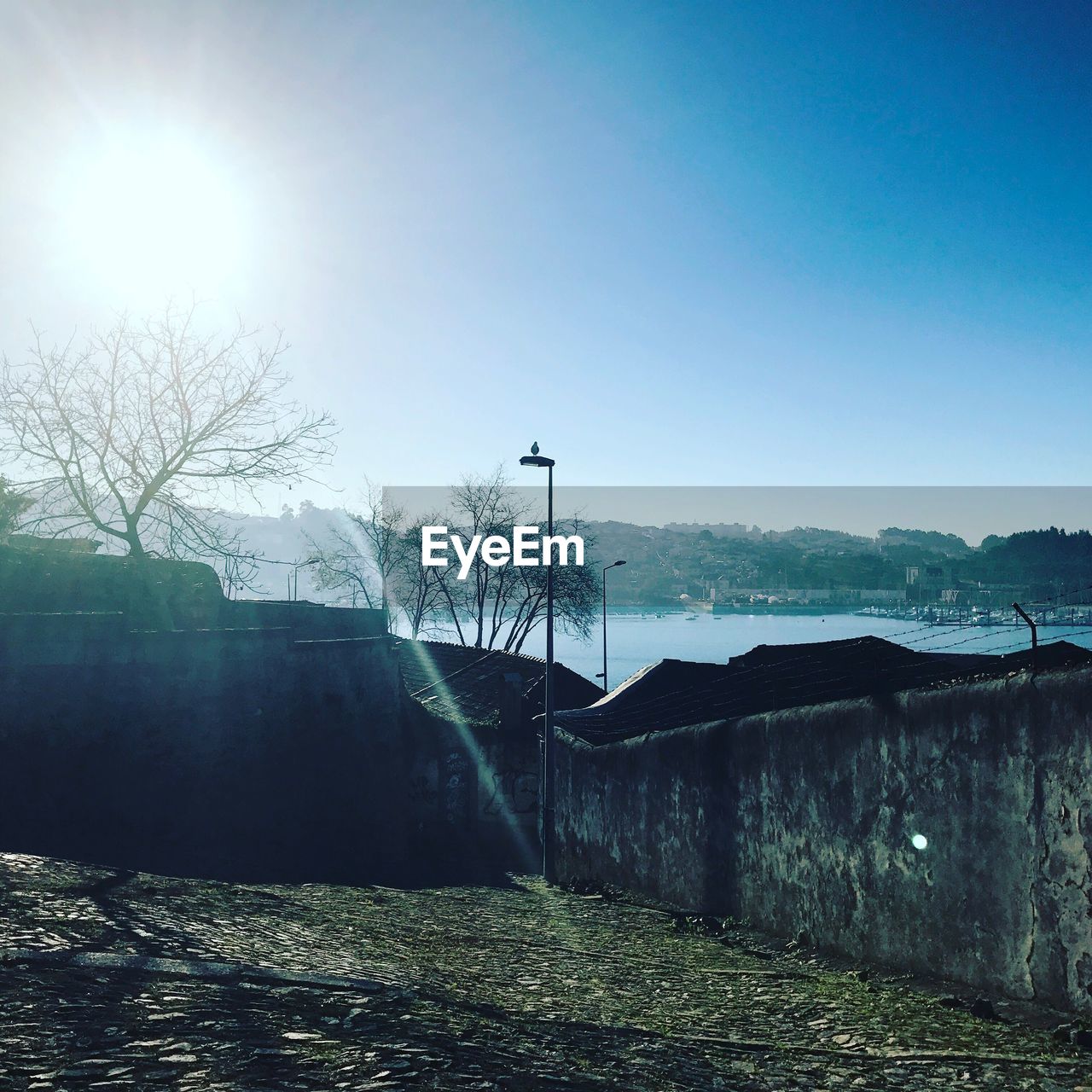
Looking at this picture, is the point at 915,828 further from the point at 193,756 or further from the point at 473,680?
the point at 473,680

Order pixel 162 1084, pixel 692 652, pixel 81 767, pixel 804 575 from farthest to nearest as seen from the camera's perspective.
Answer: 1. pixel 804 575
2. pixel 692 652
3. pixel 81 767
4. pixel 162 1084

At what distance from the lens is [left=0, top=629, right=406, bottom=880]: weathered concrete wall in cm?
1414

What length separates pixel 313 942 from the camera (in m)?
9.16

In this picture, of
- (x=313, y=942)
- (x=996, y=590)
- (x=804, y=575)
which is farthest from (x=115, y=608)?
(x=804, y=575)

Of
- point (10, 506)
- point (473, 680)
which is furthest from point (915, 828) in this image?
point (473, 680)

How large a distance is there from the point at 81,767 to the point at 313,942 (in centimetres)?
820

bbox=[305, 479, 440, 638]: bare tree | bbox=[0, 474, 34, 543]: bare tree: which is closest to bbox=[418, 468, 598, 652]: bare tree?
bbox=[305, 479, 440, 638]: bare tree

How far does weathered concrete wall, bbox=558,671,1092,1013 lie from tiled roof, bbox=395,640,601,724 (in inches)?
579

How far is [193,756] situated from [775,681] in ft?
37.6

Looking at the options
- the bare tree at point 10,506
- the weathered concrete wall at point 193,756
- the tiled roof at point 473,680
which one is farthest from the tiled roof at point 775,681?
the bare tree at point 10,506

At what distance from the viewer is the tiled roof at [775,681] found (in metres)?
9.82

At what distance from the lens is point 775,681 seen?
12141 mm

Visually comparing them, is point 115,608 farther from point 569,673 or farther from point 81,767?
point 569,673

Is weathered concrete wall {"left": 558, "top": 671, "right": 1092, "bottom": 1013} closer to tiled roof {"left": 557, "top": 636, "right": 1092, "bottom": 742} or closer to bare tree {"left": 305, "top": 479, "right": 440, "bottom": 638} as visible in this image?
tiled roof {"left": 557, "top": 636, "right": 1092, "bottom": 742}
